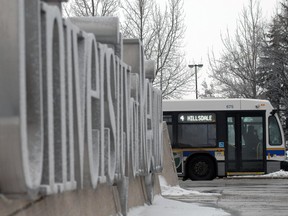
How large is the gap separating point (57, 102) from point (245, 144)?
1904cm

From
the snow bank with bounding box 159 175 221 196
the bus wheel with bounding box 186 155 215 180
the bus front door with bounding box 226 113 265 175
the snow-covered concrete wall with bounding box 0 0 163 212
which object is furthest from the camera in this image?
the bus wheel with bounding box 186 155 215 180

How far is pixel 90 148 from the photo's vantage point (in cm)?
691

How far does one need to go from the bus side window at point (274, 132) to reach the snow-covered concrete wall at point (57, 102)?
1533cm

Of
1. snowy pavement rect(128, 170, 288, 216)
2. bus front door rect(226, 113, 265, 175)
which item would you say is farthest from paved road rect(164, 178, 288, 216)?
bus front door rect(226, 113, 265, 175)

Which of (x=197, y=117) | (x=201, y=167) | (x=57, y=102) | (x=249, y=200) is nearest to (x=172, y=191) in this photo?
(x=249, y=200)

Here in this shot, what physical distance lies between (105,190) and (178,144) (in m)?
14.9

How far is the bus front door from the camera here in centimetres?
2398

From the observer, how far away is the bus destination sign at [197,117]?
2431cm

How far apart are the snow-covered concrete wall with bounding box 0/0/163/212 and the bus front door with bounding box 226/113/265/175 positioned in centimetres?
1490

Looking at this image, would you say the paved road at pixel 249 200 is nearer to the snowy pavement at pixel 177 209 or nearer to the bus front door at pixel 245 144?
the snowy pavement at pixel 177 209

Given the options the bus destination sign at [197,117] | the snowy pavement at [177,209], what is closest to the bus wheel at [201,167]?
the bus destination sign at [197,117]

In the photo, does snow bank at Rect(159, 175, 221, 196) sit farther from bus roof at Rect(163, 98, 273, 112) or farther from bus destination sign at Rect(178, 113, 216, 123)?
bus roof at Rect(163, 98, 273, 112)

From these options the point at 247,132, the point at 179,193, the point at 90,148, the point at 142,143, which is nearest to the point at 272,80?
the point at 247,132

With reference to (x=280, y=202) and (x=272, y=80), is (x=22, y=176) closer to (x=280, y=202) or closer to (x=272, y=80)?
(x=280, y=202)
